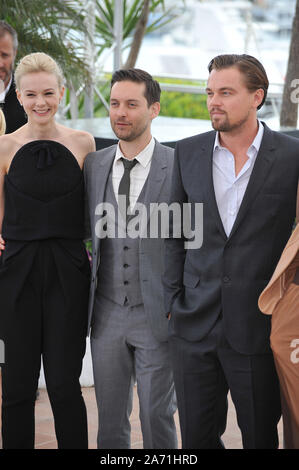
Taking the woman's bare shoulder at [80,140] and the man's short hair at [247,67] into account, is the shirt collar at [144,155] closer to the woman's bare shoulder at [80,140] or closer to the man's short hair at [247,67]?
the woman's bare shoulder at [80,140]

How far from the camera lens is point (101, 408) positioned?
3.45m

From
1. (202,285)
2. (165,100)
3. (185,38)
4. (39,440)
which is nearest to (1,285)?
(202,285)

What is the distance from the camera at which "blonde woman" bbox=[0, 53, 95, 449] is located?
3.38 meters

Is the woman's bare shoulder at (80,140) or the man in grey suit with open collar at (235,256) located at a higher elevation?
the woman's bare shoulder at (80,140)

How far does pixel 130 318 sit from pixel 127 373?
25 centimetres

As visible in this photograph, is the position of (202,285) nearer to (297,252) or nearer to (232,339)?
(232,339)

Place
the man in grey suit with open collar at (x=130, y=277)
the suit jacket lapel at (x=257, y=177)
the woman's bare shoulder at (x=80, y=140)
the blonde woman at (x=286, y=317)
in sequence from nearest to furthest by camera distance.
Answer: the blonde woman at (x=286, y=317) → the suit jacket lapel at (x=257, y=177) → the man in grey suit with open collar at (x=130, y=277) → the woman's bare shoulder at (x=80, y=140)

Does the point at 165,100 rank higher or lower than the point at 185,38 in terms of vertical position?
lower

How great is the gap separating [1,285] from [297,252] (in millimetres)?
1308

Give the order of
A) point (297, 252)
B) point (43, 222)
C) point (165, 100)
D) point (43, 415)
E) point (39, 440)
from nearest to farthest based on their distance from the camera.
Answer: point (297, 252) → point (43, 222) → point (39, 440) → point (43, 415) → point (165, 100)

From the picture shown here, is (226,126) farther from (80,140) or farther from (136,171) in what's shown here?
(80,140)

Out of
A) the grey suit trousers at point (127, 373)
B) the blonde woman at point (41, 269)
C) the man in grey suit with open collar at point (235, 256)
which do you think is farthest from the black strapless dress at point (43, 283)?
the man in grey suit with open collar at point (235, 256)

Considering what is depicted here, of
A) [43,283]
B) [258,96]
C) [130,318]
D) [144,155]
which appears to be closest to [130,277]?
[130,318]

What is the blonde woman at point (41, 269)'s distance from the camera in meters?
3.38
